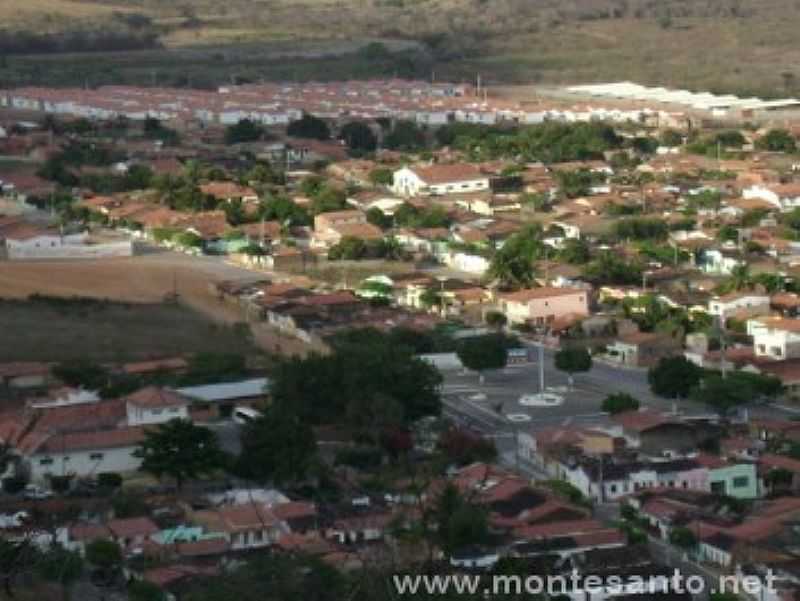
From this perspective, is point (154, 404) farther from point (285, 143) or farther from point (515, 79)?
point (515, 79)

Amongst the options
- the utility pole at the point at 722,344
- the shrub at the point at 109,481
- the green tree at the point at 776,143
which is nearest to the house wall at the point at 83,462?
the shrub at the point at 109,481

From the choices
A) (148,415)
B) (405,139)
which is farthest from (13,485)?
(405,139)

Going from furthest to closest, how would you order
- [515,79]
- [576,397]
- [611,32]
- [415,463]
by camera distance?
Answer: [611,32]
[515,79]
[576,397]
[415,463]

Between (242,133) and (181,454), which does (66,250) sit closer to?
Result: (181,454)

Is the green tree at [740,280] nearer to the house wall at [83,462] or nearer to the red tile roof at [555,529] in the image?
the house wall at [83,462]

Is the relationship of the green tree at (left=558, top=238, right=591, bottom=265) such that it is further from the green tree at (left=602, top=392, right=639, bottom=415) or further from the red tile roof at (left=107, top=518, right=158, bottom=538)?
→ the red tile roof at (left=107, top=518, right=158, bottom=538)

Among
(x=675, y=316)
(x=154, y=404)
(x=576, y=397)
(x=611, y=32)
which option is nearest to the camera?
(x=154, y=404)

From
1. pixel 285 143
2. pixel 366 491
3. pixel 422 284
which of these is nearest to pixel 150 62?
pixel 285 143
